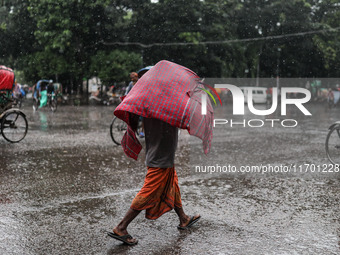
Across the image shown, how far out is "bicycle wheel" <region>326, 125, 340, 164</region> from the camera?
26.6 ft

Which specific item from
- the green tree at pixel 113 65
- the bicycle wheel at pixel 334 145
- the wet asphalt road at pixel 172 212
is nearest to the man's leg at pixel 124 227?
the wet asphalt road at pixel 172 212

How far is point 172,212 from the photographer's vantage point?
534cm

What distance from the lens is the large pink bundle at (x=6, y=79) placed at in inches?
403

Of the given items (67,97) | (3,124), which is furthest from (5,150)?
(67,97)

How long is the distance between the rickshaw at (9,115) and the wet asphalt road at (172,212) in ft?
2.62

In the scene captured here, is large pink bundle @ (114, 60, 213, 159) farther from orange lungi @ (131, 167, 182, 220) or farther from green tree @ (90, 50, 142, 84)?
green tree @ (90, 50, 142, 84)

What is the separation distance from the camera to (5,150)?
980cm

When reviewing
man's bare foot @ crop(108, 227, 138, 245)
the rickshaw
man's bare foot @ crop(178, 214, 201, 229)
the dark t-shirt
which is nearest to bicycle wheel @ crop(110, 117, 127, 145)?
the rickshaw

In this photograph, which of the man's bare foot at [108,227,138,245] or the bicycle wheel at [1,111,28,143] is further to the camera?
the bicycle wheel at [1,111,28,143]

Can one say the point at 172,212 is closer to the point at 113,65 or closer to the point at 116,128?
the point at 116,128

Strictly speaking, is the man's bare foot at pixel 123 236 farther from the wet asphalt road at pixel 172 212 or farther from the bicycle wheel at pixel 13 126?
the bicycle wheel at pixel 13 126

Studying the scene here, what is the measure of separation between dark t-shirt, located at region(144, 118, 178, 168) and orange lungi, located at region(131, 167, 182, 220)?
0.07 m

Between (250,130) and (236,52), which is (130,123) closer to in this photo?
(250,130)

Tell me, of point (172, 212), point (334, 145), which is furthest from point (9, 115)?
point (334, 145)
